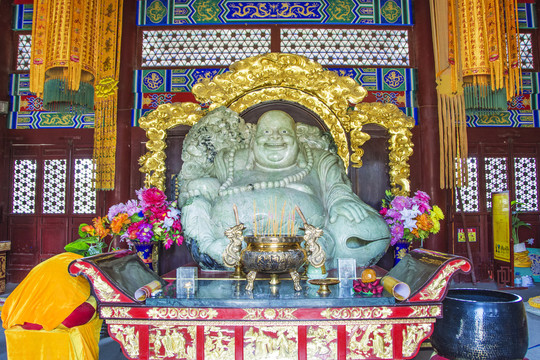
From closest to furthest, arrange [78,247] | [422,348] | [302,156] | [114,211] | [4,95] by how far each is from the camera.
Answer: [422,348], [78,247], [114,211], [302,156], [4,95]

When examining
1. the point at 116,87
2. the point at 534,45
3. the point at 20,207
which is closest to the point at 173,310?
the point at 116,87

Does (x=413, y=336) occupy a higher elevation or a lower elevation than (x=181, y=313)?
lower

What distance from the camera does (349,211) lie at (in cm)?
376

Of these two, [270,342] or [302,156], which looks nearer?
[270,342]

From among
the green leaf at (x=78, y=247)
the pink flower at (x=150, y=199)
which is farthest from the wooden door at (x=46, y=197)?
the green leaf at (x=78, y=247)

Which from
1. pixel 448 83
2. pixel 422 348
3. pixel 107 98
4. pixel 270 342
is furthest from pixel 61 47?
pixel 422 348

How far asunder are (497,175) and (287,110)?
2.78 m

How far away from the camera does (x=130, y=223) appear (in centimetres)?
391

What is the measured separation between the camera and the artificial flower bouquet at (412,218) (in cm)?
393

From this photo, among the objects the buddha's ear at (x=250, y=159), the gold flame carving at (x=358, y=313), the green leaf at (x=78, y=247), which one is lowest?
the gold flame carving at (x=358, y=313)

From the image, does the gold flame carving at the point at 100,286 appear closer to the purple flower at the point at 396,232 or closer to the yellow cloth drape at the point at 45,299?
the yellow cloth drape at the point at 45,299

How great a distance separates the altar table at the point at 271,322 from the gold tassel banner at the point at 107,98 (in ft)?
8.70

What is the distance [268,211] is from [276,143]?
76 cm

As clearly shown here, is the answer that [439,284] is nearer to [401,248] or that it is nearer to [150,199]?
[401,248]
